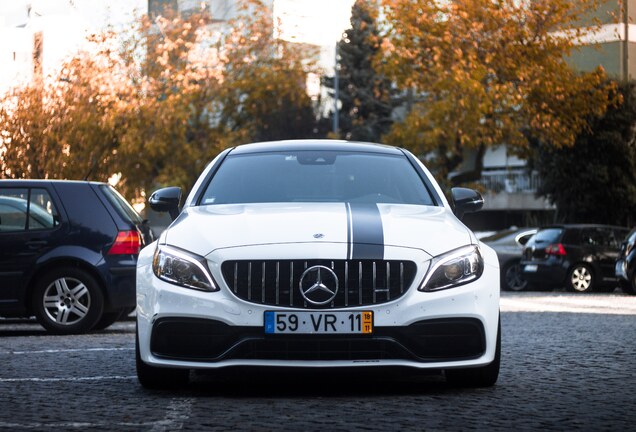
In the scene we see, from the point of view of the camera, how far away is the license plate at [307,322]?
24.7 feet

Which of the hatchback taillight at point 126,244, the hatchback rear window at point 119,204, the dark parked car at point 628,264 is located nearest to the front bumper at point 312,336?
the hatchback taillight at point 126,244

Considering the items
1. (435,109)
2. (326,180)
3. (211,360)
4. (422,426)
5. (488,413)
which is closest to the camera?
(422,426)

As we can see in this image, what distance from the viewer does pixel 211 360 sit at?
767 centimetres

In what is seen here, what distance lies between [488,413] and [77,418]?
2.16 metres

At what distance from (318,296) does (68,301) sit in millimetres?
6545

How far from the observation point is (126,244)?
13.7 meters

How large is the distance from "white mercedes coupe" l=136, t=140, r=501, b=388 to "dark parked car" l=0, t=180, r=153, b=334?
536 cm

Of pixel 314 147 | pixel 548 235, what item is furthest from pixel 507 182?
pixel 314 147

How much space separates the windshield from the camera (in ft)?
29.6

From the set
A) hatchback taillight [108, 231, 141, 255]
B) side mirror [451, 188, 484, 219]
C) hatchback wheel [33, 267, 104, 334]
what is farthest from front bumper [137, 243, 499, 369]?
hatchback taillight [108, 231, 141, 255]

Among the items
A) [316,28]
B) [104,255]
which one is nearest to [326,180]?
[104,255]

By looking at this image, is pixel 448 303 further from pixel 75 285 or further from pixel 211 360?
pixel 75 285

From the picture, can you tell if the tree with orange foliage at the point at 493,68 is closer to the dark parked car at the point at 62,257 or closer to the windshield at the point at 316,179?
the dark parked car at the point at 62,257

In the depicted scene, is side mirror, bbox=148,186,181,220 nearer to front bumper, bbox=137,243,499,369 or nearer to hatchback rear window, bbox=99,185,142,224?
front bumper, bbox=137,243,499,369
